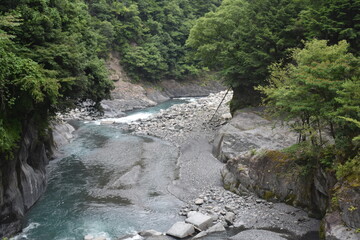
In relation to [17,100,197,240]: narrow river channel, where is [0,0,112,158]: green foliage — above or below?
above

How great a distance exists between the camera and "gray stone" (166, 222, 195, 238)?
13.4 metres

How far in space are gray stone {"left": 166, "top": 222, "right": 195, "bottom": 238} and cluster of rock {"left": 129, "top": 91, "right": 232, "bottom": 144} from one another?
1447cm

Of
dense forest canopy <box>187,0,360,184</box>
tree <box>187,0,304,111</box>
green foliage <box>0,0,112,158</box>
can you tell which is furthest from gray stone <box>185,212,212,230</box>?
tree <box>187,0,304,111</box>

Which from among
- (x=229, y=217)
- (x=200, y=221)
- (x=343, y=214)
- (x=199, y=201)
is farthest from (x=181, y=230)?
(x=343, y=214)

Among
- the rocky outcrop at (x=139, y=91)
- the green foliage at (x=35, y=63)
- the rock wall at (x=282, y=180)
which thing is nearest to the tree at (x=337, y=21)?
the rock wall at (x=282, y=180)

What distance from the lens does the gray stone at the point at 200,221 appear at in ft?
45.9

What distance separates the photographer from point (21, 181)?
15.4 m

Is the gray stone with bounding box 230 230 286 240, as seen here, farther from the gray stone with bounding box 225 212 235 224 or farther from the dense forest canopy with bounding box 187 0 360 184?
the dense forest canopy with bounding box 187 0 360 184

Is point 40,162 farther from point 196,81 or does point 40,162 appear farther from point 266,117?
point 196,81

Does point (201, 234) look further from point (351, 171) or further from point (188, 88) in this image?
point (188, 88)

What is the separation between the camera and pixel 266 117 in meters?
24.3

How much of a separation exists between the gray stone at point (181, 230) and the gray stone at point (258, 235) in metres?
1.92

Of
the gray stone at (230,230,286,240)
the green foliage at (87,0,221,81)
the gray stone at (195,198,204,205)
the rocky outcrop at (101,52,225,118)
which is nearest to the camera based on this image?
the gray stone at (230,230,286,240)

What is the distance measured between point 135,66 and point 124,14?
9.90m
